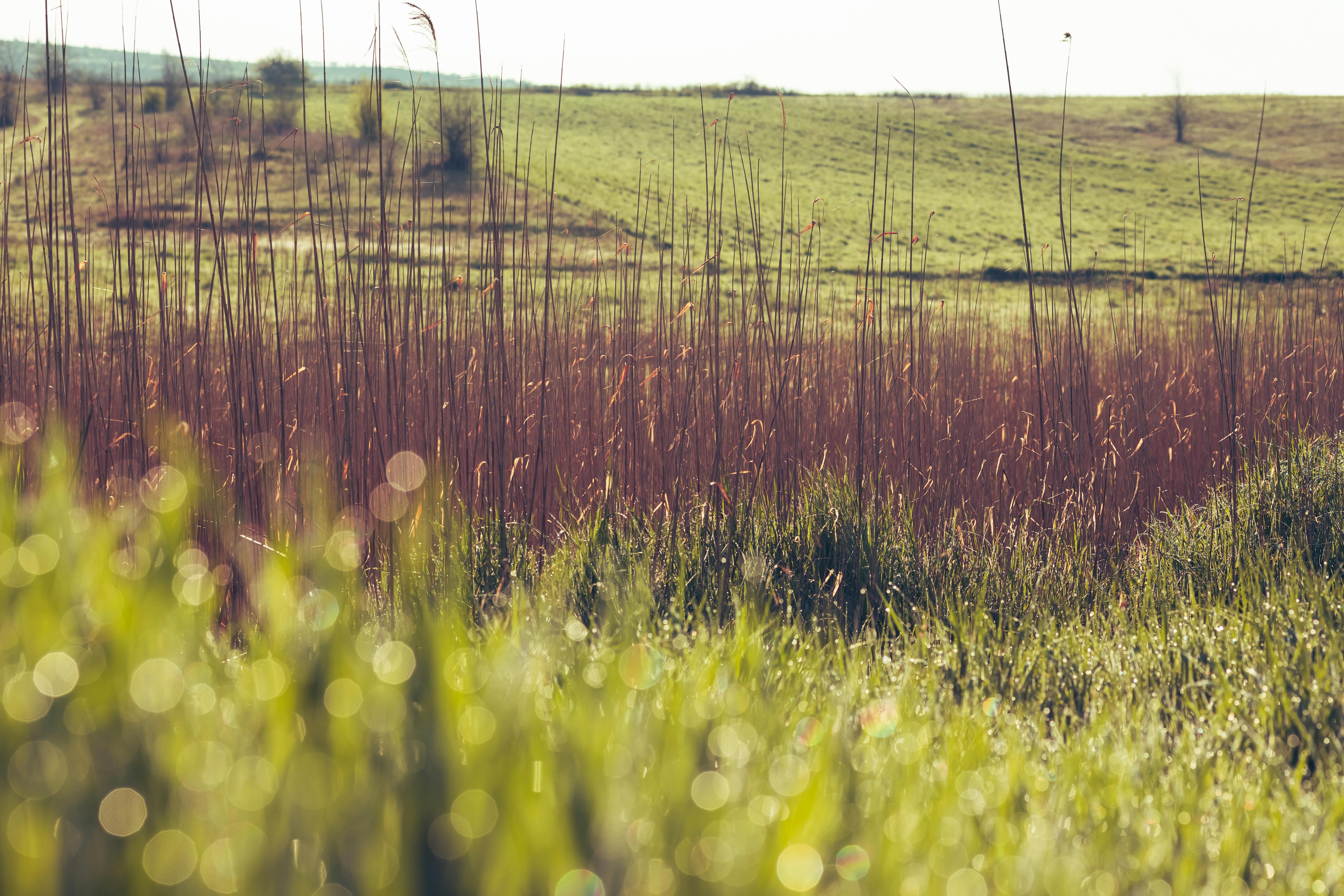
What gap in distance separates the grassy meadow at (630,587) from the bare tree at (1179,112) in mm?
33143

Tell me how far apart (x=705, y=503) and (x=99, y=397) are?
5.10 ft

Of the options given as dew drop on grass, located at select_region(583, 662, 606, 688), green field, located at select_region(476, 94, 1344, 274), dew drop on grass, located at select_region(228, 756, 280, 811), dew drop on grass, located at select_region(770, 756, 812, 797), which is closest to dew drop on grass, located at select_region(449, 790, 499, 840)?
dew drop on grass, located at select_region(228, 756, 280, 811)

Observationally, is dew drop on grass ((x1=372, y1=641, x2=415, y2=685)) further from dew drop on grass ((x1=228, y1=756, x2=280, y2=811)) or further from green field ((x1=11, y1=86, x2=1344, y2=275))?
green field ((x1=11, y1=86, x2=1344, y2=275))

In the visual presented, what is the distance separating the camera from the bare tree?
1271 inches

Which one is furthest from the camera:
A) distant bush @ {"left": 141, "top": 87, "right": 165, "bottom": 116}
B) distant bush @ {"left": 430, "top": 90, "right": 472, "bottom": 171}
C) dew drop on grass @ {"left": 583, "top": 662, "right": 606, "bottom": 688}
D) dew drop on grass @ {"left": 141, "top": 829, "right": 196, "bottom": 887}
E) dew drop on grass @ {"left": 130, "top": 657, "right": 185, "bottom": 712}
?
distant bush @ {"left": 141, "top": 87, "right": 165, "bottom": 116}

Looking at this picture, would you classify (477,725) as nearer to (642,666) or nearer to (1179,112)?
(642,666)

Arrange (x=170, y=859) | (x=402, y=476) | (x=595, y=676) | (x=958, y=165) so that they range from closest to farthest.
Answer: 1. (x=170, y=859)
2. (x=595, y=676)
3. (x=402, y=476)
4. (x=958, y=165)

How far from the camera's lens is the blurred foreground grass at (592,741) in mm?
518

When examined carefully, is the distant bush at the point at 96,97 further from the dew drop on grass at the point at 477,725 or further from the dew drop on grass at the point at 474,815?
the dew drop on grass at the point at 474,815

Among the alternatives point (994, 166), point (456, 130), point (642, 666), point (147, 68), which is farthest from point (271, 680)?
point (994, 166)

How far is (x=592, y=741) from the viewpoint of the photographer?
68cm

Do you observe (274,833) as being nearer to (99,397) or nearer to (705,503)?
(705,503)

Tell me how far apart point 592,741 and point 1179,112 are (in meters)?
38.8

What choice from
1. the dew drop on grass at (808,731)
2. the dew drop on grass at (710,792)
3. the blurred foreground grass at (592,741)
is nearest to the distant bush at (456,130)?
the blurred foreground grass at (592,741)
